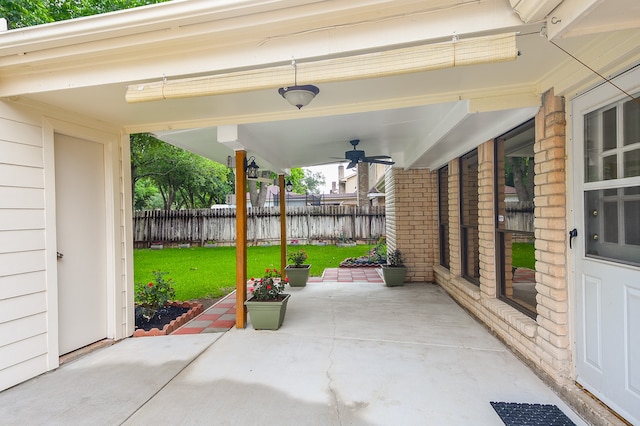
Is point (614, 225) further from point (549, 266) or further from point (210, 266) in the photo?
point (210, 266)

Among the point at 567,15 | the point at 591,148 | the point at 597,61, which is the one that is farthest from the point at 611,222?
the point at 567,15

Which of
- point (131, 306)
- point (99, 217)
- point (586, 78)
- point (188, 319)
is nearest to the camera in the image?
point (586, 78)

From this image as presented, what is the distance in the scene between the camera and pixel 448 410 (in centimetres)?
236

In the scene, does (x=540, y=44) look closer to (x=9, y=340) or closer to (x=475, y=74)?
(x=475, y=74)

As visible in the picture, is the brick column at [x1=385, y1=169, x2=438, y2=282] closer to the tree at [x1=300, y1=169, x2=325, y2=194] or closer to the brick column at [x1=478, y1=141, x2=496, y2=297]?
the brick column at [x1=478, y1=141, x2=496, y2=297]

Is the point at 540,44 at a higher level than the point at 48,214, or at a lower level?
higher

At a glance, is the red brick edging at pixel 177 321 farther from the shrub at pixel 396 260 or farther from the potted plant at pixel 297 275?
the shrub at pixel 396 260

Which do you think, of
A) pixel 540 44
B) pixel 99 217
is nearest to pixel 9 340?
pixel 99 217

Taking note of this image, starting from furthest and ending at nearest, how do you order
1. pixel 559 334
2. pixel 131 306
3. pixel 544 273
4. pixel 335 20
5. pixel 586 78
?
pixel 131 306 → pixel 544 273 → pixel 559 334 → pixel 586 78 → pixel 335 20

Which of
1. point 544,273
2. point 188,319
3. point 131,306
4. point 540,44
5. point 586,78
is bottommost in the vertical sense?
point 188,319

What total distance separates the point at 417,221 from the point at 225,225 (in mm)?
9463

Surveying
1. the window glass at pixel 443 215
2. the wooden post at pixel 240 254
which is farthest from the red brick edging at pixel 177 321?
the window glass at pixel 443 215

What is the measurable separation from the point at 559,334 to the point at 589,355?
23 centimetres

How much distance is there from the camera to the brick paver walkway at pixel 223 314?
424 centimetres
